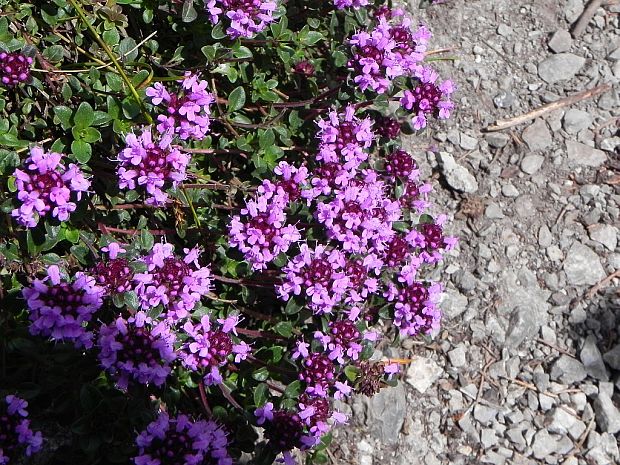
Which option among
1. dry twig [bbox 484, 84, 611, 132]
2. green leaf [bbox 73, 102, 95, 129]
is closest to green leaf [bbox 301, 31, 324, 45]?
green leaf [bbox 73, 102, 95, 129]

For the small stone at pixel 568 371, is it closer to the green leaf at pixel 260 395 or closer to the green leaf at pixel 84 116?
the green leaf at pixel 260 395

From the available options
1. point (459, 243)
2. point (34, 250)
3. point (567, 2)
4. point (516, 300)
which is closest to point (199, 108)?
point (34, 250)

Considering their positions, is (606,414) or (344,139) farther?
(606,414)

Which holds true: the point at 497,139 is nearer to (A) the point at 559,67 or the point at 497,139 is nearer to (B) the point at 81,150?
(A) the point at 559,67

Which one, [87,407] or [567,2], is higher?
[567,2]

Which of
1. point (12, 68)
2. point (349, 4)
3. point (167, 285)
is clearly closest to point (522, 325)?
point (349, 4)

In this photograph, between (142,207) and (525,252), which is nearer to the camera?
(142,207)

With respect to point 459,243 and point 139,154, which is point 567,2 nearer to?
point 459,243
